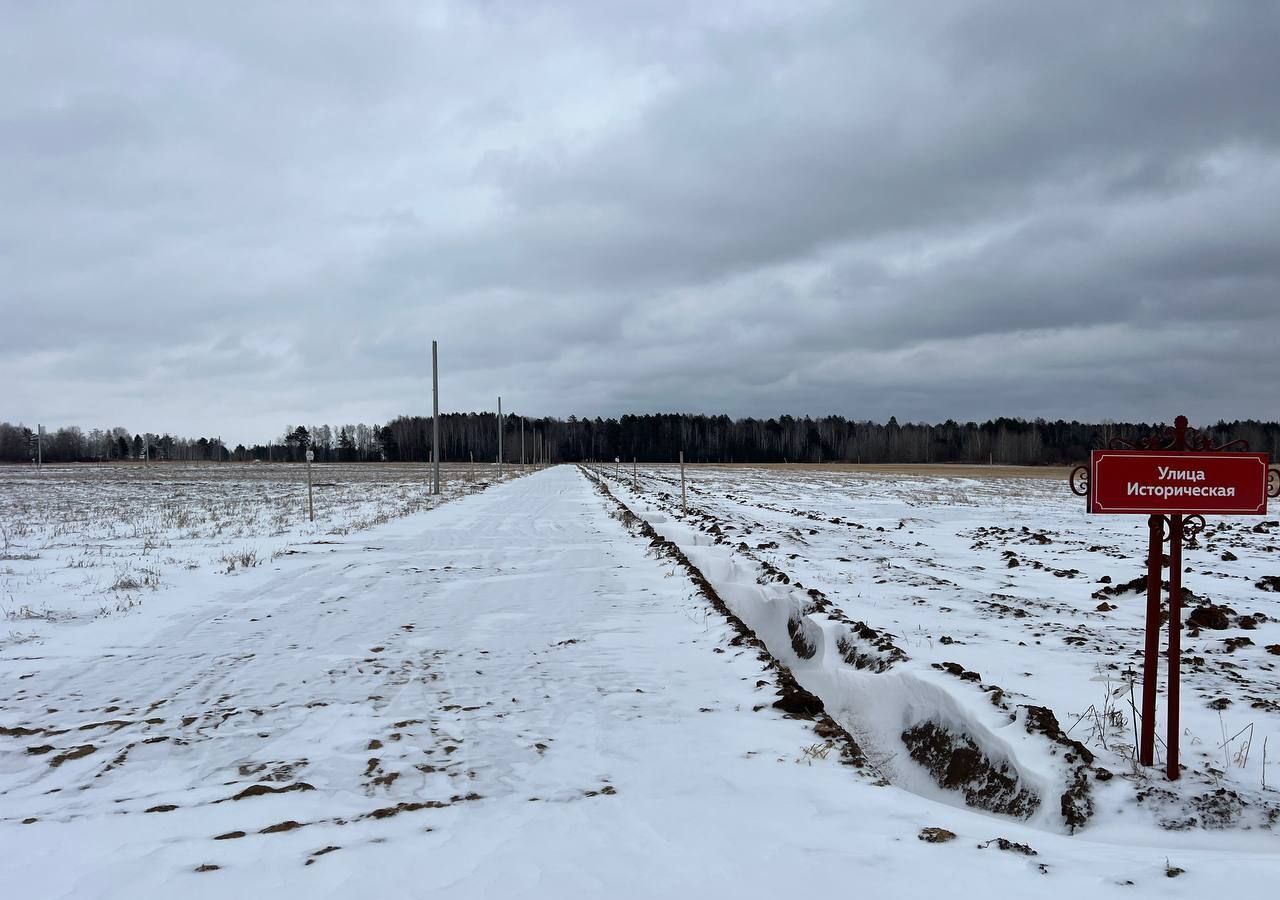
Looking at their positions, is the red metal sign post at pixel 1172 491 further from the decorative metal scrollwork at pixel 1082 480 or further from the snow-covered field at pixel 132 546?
the snow-covered field at pixel 132 546

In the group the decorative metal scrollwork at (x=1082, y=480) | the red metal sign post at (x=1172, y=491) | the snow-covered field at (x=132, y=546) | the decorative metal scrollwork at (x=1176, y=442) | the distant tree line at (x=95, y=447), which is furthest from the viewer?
the distant tree line at (x=95, y=447)

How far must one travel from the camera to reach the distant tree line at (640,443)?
164125mm

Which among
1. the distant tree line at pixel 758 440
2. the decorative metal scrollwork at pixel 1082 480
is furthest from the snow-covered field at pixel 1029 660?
the distant tree line at pixel 758 440

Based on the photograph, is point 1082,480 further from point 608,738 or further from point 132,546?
point 132,546

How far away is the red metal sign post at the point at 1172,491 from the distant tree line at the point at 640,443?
15037cm

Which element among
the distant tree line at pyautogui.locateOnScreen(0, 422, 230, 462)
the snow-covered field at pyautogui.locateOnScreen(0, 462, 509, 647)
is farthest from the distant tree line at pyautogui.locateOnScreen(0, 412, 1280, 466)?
the snow-covered field at pyautogui.locateOnScreen(0, 462, 509, 647)

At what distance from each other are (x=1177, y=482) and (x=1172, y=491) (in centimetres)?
6

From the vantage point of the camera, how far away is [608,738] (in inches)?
210

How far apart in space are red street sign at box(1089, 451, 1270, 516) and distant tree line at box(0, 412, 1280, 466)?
150378mm

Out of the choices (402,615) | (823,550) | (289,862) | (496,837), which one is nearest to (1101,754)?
(496,837)

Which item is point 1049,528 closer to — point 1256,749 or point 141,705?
point 1256,749

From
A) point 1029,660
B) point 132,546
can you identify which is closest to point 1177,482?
point 1029,660

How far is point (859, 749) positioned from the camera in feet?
17.2

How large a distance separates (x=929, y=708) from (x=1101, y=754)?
3.45 feet
